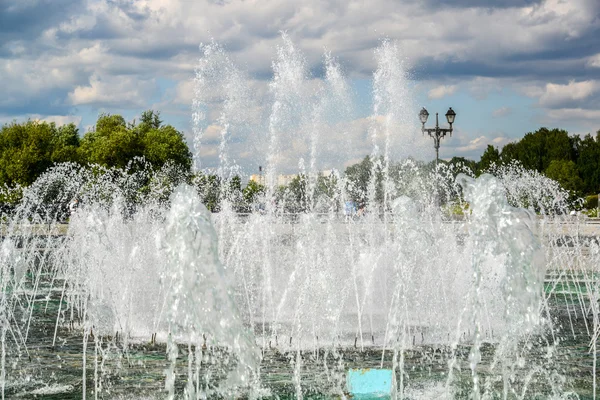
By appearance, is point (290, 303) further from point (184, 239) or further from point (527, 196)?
point (527, 196)

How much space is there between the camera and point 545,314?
43.4 feet

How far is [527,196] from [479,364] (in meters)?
31.6

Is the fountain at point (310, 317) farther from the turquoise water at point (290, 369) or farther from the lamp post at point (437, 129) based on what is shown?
the lamp post at point (437, 129)

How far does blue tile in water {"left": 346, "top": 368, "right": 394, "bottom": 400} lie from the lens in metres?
7.72

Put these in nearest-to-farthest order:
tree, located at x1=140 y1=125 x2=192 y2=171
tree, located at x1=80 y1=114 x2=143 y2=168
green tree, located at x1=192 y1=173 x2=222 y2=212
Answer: green tree, located at x1=192 y1=173 x2=222 y2=212 < tree, located at x1=80 y1=114 x2=143 y2=168 < tree, located at x1=140 y1=125 x2=192 y2=171

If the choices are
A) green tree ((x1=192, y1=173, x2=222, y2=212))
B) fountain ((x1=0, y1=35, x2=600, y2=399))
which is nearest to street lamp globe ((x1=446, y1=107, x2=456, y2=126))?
fountain ((x1=0, y1=35, x2=600, y2=399))

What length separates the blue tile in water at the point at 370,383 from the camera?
772cm

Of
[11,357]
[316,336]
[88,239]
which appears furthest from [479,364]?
[88,239]

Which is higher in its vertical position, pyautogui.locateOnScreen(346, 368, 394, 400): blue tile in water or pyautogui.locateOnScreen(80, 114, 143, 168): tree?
pyautogui.locateOnScreen(80, 114, 143, 168): tree

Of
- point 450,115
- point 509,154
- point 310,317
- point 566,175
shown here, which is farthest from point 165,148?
point 310,317

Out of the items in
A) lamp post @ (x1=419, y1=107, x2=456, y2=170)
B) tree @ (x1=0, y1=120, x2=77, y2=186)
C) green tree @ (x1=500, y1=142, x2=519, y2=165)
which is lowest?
lamp post @ (x1=419, y1=107, x2=456, y2=170)

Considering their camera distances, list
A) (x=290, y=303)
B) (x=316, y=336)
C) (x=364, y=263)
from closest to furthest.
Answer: (x=316, y=336)
(x=290, y=303)
(x=364, y=263)

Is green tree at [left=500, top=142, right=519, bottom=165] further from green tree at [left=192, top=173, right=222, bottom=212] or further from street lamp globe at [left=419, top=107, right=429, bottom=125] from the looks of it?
street lamp globe at [left=419, top=107, right=429, bottom=125]

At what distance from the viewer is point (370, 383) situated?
7812 millimetres
